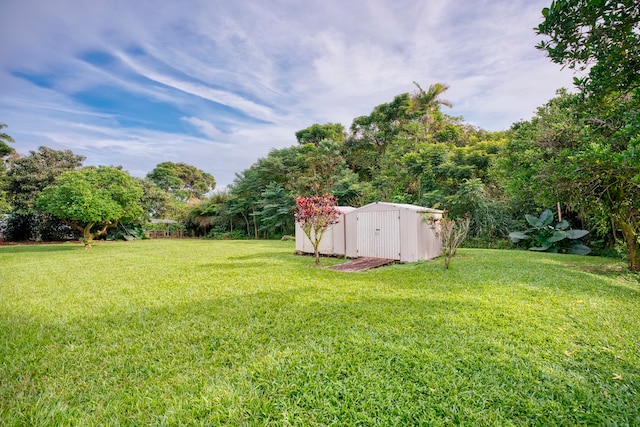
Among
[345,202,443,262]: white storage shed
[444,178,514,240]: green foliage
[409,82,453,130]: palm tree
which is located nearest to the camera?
[345,202,443,262]: white storage shed

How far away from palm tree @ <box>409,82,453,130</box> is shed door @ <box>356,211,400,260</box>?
1208 centimetres

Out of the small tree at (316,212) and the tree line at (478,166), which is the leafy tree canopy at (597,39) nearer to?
the tree line at (478,166)

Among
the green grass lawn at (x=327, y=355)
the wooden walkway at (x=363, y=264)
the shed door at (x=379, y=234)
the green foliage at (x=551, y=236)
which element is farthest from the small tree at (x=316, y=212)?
the green foliage at (x=551, y=236)

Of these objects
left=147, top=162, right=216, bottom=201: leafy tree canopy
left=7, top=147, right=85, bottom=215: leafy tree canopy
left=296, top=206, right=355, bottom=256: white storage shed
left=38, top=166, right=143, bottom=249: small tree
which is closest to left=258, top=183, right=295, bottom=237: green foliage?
left=38, top=166, right=143, bottom=249: small tree

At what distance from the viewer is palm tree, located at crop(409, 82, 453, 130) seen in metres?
17.1

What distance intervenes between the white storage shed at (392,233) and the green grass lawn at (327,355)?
262 centimetres

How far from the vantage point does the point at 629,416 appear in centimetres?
174

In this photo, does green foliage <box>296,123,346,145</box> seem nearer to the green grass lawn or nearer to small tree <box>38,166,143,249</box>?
small tree <box>38,166,143,249</box>

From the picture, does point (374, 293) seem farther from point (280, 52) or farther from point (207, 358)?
point (280, 52)

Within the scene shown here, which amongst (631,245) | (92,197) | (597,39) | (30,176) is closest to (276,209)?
(92,197)

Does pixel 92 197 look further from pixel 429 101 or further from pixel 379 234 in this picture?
pixel 429 101

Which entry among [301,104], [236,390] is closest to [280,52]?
[301,104]

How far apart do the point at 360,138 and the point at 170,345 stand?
21529 millimetres

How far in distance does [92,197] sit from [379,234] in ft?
39.6
